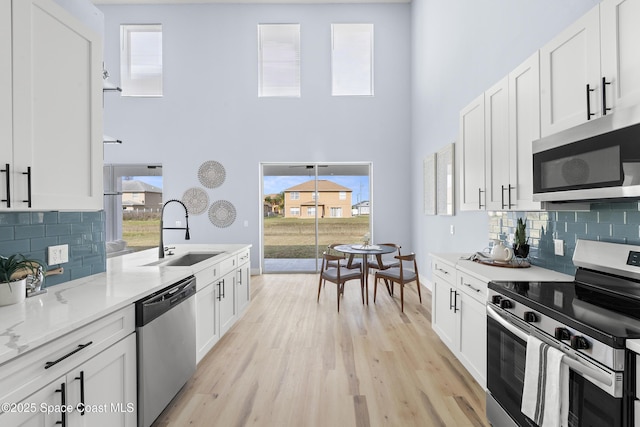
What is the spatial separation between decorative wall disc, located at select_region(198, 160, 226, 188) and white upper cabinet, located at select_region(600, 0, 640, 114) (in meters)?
5.69

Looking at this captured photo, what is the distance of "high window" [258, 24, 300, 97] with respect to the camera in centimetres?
613

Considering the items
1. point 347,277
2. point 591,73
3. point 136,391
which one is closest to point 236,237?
point 347,277

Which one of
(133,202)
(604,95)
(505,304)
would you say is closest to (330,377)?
(505,304)

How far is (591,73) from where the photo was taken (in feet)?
4.86

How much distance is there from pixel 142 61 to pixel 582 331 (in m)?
A: 7.69

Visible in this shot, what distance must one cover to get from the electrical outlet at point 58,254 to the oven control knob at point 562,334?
256 centimetres

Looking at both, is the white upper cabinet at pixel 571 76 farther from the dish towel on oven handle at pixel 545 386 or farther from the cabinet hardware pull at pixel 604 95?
the dish towel on oven handle at pixel 545 386

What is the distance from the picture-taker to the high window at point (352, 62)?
20.1 ft

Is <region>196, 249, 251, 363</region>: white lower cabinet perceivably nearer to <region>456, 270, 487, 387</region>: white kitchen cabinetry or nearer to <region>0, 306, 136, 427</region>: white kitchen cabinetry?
<region>0, 306, 136, 427</region>: white kitchen cabinetry

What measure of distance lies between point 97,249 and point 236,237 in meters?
4.02

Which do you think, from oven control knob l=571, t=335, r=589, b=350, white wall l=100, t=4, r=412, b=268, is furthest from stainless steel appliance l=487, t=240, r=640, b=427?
white wall l=100, t=4, r=412, b=268

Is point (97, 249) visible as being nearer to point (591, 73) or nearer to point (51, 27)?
point (51, 27)

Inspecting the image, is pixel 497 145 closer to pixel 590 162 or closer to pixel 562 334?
pixel 590 162

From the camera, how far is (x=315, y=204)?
623 cm
